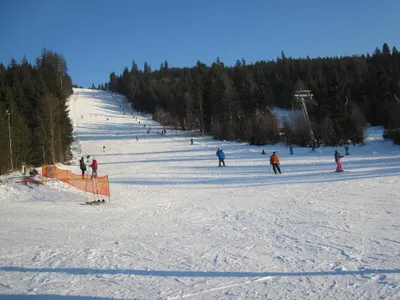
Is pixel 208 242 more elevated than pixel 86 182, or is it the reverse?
Answer: pixel 86 182

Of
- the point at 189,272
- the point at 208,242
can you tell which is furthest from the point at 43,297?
the point at 208,242

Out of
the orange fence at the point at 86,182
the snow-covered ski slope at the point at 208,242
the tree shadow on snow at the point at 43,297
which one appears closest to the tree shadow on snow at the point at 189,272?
the snow-covered ski slope at the point at 208,242

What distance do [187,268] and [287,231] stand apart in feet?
10.6

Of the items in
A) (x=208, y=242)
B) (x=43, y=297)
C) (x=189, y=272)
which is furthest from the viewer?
(x=208, y=242)

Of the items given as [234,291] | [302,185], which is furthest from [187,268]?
[302,185]

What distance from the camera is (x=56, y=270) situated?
19.0 ft

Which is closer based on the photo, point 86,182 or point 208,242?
point 208,242

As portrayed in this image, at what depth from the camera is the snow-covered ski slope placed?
481cm

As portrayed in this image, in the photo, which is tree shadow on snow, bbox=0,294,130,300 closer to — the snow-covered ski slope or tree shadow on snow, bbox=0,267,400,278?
the snow-covered ski slope

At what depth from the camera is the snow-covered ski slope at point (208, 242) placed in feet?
15.8

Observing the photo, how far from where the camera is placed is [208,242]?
23.6 feet

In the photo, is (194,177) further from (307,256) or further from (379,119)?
(379,119)

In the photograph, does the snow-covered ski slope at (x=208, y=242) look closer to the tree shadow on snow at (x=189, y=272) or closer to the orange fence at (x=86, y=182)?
the tree shadow on snow at (x=189, y=272)

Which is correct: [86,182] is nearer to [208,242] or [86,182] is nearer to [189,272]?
[208,242]
